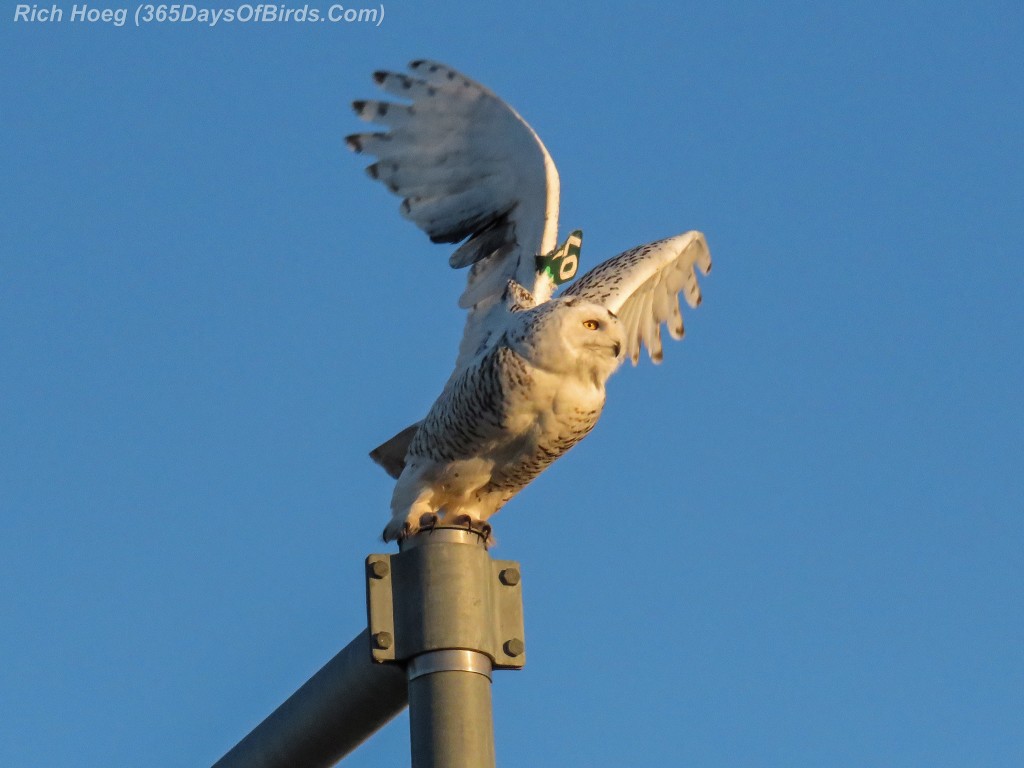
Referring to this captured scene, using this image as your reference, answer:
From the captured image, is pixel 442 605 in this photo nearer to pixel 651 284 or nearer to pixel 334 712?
pixel 334 712

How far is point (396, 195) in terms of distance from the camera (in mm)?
5695

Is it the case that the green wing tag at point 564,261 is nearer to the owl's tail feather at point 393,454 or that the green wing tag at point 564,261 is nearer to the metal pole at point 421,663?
the owl's tail feather at point 393,454

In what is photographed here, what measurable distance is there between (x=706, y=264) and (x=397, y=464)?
215 centimetres

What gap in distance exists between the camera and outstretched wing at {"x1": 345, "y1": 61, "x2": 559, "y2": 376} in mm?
5660

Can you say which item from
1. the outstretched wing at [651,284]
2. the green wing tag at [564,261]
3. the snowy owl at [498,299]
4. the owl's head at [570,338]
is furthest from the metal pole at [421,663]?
the outstretched wing at [651,284]

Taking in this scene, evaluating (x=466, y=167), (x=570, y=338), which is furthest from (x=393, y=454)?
(x=466, y=167)

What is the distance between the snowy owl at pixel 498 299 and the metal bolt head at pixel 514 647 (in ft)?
3.88

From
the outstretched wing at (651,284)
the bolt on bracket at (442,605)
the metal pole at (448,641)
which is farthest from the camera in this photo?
the outstretched wing at (651,284)

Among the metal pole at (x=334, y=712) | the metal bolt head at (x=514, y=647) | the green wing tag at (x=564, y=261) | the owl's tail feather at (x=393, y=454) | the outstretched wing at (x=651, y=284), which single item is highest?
the outstretched wing at (x=651, y=284)

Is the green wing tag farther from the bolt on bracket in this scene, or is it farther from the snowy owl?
the bolt on bracket

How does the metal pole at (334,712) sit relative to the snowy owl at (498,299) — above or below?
below

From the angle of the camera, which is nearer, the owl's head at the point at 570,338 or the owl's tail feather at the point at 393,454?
the owl's head at the point at 570,338

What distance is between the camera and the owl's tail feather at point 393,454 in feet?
16.8

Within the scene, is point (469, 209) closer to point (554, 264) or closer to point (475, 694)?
point (554, 264)
